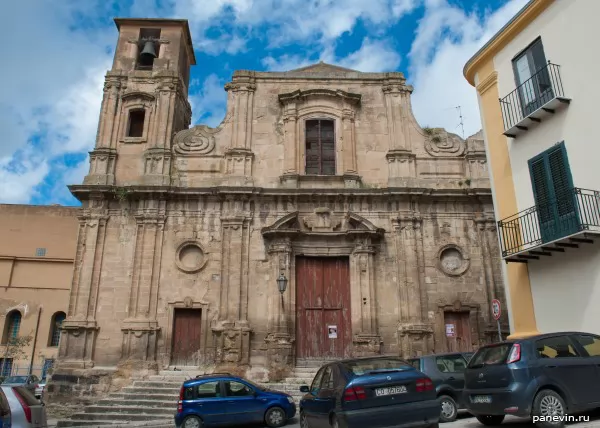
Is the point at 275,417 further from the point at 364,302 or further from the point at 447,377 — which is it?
the point at 364,302

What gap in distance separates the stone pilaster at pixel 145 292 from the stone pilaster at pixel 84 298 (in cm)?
113

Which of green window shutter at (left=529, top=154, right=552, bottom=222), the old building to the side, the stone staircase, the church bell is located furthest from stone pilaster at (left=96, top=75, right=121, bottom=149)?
green window shutter at (left=529, top=154, right=552, bottom=222)

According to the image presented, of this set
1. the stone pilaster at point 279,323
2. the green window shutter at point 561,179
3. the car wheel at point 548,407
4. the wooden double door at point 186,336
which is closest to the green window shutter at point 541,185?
the green window shutter at point 561,179

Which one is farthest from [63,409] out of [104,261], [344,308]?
[344,308]

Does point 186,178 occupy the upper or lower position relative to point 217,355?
upper

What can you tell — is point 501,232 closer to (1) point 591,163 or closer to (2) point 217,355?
(1) point 591,163

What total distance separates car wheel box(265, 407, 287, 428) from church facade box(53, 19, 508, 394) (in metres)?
4.09

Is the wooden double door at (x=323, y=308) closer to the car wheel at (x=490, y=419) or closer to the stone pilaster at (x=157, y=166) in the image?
the stone pilaster at (x=157, y=166)

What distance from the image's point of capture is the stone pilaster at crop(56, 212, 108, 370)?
16.0 metres

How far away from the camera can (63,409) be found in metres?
15.1

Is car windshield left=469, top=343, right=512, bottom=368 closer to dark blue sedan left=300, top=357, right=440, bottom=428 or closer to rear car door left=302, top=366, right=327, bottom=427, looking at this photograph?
dark blue sedan left=300, top=357, right=440, bottom=428

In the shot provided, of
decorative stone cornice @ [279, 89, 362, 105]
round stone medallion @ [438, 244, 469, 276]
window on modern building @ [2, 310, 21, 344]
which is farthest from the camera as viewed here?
window on modern building @ [2, 310, 21, 344]

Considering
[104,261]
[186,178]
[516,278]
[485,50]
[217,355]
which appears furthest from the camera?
[186,178]

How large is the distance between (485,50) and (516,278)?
6202 mm
